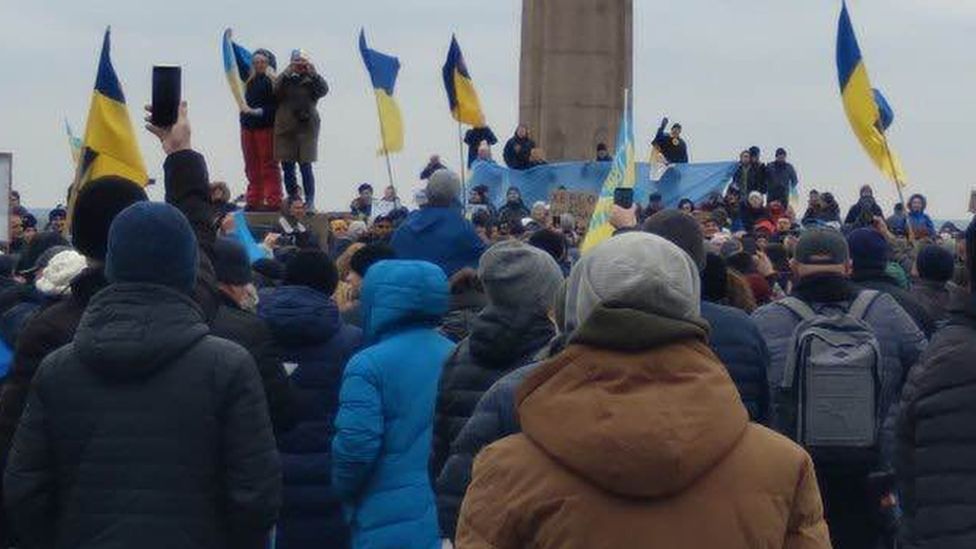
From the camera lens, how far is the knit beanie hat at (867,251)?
1109cm

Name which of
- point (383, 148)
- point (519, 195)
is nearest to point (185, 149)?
point (383, 148)

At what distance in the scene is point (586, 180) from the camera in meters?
29.3

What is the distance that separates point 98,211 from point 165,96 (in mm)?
1279

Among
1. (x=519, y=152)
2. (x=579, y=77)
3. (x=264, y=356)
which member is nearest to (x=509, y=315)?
(x=264, y=356)

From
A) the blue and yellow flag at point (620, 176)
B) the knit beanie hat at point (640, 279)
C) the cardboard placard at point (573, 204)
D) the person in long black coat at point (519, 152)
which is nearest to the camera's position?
the knit beanie hat at point (640, 279)

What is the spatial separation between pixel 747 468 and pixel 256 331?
349cm

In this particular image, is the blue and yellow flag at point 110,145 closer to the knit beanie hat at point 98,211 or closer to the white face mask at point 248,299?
the white face mask at point 248,299

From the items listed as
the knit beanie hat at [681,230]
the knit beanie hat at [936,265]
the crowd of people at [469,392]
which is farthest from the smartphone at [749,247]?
the knit beanie hat at [681,230]

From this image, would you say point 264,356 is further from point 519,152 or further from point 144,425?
point 519,152

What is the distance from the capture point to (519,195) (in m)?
27.6

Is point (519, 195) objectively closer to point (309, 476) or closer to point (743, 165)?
point (743, 165)

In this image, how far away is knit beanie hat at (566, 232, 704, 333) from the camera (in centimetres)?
477

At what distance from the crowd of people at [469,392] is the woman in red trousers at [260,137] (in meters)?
9.38

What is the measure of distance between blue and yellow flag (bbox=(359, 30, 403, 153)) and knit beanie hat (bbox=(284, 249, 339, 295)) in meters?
13.3
